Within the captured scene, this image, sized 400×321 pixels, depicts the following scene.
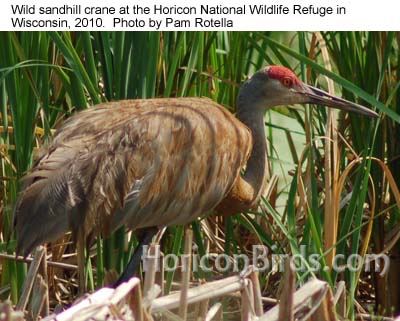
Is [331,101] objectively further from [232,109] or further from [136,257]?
[136,257]

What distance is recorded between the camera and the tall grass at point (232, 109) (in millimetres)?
5035

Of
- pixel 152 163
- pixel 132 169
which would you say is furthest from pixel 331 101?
pixel 132 169

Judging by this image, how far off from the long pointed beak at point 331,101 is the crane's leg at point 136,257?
0.91m

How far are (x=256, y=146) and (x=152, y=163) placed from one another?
740 mm

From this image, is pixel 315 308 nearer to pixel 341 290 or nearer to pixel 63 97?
pixel 341 290

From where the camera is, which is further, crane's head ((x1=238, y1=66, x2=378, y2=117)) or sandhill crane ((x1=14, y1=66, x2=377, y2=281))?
crane's head ((x1=238, y1=66, x2=378, y2=117))

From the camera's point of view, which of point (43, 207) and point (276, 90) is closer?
point (43, 207)

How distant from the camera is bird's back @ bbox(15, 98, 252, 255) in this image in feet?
15.5

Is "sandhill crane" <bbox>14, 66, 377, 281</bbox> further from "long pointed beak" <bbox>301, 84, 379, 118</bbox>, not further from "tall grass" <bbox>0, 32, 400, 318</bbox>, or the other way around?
"tall grass" <bbox>0, 32, 400, 318</bbox>

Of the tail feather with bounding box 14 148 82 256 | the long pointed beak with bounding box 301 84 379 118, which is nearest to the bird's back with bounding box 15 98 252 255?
the tail feather with bounding box 14 148 82 256

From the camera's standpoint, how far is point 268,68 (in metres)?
5.61

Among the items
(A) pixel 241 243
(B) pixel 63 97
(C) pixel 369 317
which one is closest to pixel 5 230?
(B) pixel 63 97

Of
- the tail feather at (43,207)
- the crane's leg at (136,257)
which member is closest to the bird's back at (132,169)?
the tail feather at (43,207)

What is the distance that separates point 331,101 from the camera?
5438 millimetres
